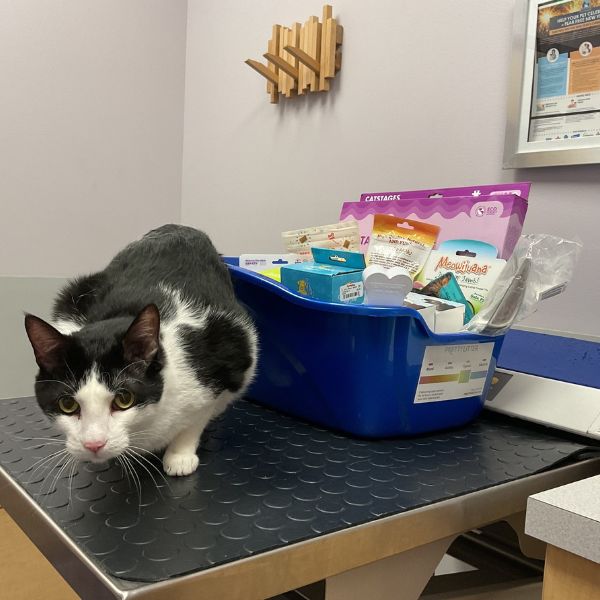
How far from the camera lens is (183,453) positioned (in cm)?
68

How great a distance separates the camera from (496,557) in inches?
42.8

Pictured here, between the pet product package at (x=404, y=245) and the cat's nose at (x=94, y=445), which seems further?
the pet product package at (x=404, y=245)

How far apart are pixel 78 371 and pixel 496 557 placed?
86 cm

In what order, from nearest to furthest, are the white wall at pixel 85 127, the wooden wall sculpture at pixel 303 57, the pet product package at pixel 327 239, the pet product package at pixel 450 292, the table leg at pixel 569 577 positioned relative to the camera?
the table leg at pixel 569 577 < the pet product package at pixel 450 292 < the pet product package at pixel 327 239 < the wooden wall sculpture at pixel 303 57 < the white wall at pixel 85 127

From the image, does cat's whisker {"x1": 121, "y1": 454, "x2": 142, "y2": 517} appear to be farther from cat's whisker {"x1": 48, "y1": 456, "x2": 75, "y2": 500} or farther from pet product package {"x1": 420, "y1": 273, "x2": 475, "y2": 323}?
pet product package {"x1": 420, "y1": 273, "x2": 475, "y2": 323}

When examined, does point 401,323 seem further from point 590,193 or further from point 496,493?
point 590,193

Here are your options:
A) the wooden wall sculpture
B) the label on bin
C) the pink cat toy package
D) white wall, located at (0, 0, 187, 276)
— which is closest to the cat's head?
the label on bin

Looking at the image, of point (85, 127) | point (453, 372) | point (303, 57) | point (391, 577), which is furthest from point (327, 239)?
point (85, 127)

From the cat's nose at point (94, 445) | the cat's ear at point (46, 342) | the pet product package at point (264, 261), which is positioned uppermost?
the pet product package at point (264, 261)

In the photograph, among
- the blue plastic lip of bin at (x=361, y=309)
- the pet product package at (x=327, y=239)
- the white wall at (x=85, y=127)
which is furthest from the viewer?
the white wall at (x=85, y=127)

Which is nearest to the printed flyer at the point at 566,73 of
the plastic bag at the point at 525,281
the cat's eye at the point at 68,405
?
the plastic bag at the point at 525,281

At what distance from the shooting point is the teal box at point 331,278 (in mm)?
792

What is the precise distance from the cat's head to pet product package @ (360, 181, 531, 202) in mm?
565

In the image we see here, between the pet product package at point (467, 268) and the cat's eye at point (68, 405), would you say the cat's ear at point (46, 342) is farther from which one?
the pet product package at point (467, 268)
